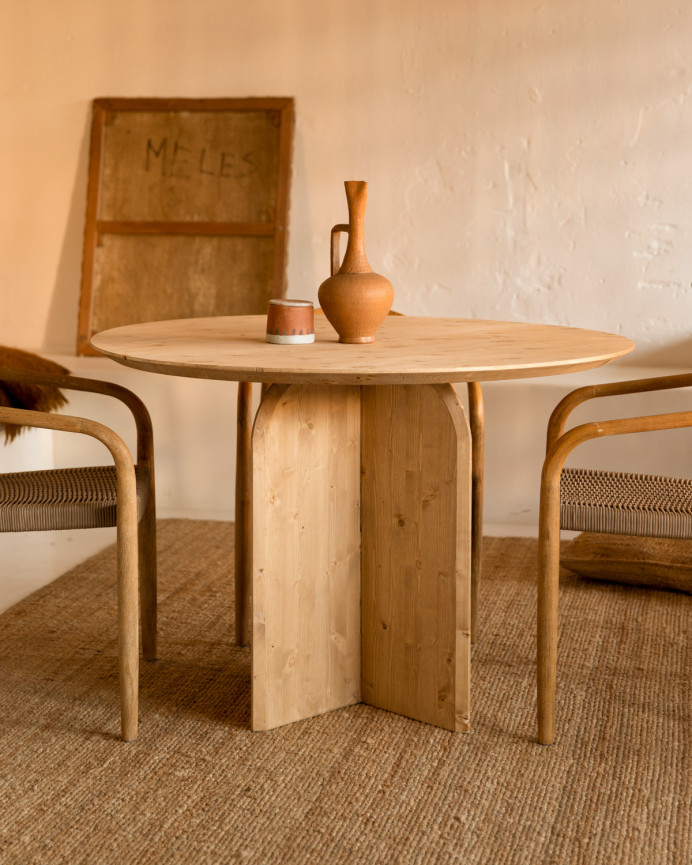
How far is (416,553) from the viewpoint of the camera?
2164 millimetres

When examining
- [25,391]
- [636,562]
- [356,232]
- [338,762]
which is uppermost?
[356,232]

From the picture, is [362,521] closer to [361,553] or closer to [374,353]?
[361,553]

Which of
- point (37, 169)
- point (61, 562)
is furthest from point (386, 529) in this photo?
point (37, 169)

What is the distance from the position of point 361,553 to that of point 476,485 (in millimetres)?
458

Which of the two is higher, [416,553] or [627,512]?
[627,512]

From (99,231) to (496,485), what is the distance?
1804 mm

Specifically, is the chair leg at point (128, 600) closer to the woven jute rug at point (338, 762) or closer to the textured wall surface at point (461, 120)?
the woven jute rug at point (338, 762)

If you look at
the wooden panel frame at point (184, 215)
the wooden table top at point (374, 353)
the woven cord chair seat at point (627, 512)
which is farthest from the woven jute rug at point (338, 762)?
the wooden panel frame at point (184, 215)

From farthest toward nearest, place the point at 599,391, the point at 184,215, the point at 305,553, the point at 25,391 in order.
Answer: the point at 184,215, the point at 25,391, the point at 599,391, the point at 305,553

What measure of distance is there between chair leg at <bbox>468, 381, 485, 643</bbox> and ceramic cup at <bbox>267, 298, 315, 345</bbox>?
604 millimetres

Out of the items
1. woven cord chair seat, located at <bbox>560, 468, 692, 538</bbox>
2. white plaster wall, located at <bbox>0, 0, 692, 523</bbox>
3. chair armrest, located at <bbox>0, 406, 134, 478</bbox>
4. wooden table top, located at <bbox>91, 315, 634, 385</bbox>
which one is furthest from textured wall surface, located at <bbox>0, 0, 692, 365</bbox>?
chair armrest, located at <bbox>0, 406, 134, 478</bbox>

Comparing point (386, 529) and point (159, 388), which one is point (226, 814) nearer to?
point (386, 529)

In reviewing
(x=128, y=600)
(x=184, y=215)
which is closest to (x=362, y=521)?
(x=128, y=600)

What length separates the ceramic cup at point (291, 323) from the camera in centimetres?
216
